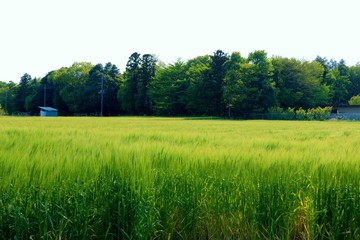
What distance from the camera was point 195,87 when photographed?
223 ft

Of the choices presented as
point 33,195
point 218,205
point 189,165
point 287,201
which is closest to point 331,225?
point 287,201

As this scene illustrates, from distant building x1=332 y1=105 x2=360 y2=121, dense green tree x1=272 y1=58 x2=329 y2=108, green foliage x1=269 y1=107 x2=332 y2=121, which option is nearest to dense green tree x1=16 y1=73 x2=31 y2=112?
dense green tree x1=272 y1=58 x2=329 y2=108

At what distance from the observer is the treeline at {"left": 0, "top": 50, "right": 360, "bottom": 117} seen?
2393 inches

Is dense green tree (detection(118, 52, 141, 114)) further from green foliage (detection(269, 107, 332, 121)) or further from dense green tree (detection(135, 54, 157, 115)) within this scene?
green foliage (detection(269, 107, 332, 121))

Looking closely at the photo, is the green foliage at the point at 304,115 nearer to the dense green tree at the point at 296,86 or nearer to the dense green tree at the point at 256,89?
the dense green tree at the point at 256,89

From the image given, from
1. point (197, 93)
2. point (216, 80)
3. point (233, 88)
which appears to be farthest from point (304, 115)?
point (197, 93)

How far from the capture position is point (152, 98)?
2940 inches

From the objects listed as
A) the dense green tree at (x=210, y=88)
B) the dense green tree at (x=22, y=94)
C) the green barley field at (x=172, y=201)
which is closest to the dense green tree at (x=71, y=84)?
the dense green tree at (x=22, y=94)

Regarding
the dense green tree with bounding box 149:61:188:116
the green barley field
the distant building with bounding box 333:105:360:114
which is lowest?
the green barley field

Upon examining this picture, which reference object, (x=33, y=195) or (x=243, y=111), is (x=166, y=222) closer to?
(x=33, y=195)

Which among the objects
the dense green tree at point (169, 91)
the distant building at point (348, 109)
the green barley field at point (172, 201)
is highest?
the dense green tree at point (169, 91)

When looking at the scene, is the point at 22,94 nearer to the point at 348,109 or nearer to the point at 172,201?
the point at 348,109

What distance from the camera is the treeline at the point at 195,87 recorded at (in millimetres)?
60781

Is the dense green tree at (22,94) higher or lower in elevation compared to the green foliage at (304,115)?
higher
